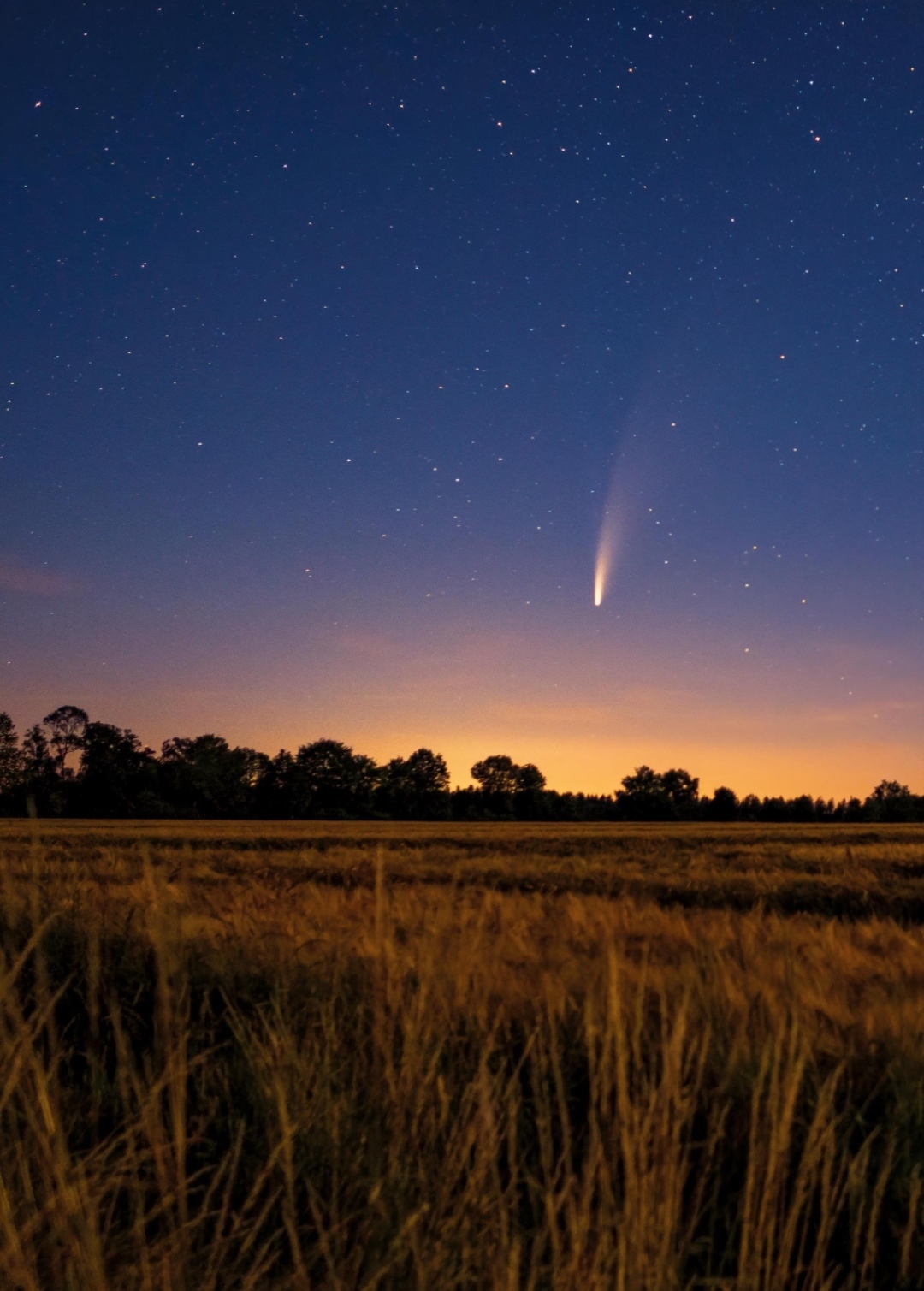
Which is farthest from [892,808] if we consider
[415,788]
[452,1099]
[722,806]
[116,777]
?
[452,1099]

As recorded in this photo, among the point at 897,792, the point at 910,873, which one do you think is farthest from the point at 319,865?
the point at 897,792

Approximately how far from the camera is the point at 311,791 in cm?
9325

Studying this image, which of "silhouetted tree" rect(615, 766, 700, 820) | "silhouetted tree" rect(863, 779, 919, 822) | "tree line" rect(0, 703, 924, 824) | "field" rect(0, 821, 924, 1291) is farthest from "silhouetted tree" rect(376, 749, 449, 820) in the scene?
"field" rect(0, 821, 924, 1291)

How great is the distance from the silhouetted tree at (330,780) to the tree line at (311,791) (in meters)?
0.12

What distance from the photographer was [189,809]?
81.2 meters

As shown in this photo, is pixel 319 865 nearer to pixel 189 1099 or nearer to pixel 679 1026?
pixel 189 1099

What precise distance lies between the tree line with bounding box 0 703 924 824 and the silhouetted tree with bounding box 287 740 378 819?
0.12 meters

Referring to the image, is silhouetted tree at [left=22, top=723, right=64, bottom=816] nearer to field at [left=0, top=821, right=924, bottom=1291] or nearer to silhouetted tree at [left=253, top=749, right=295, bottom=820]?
silhouetted tree at [left=253, top=749, right=295, bottom=820]

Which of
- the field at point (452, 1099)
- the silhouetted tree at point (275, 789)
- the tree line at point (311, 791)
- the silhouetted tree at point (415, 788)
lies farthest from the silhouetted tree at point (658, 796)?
the field at point (452, 1099)

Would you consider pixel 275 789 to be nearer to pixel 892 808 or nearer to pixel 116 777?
pixel 116 777

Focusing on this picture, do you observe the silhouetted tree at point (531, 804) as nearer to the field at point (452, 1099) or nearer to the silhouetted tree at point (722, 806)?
the silhouetted tree at point (722, 806)

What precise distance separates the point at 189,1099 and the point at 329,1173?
0.90 m

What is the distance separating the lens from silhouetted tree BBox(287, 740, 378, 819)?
295 feet

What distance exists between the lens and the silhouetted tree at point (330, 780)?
89875 mm
